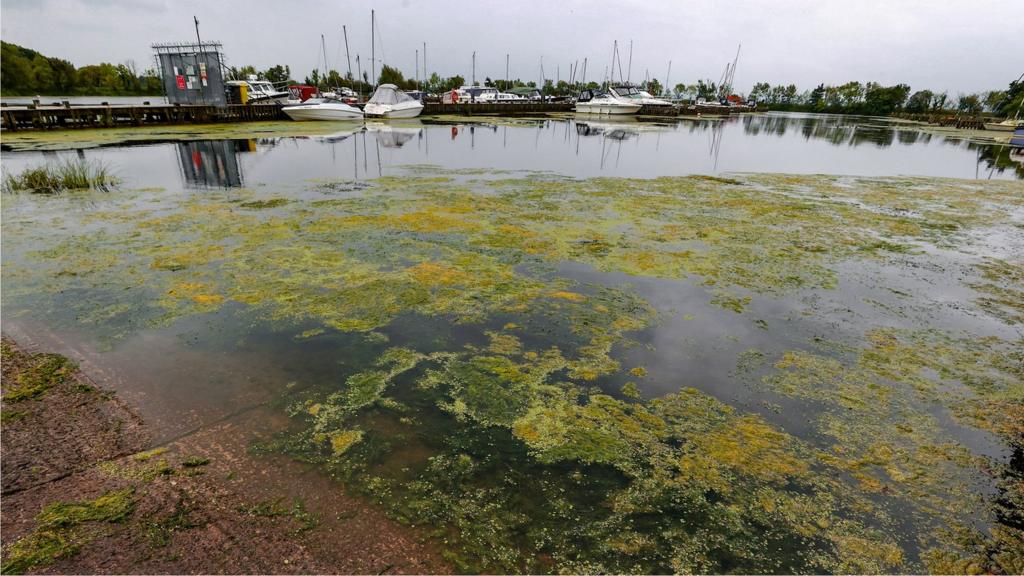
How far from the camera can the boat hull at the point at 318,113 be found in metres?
23.2

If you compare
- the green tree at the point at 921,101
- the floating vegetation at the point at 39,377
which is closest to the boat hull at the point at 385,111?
the floating vegetation at the point at 39,377

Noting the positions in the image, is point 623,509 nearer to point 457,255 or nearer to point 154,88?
point 457,255

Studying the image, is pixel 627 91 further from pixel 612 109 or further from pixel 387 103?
pixel 387 103

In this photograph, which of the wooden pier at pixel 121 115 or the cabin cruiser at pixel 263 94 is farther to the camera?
the cabin cruiser at pixel 263 94

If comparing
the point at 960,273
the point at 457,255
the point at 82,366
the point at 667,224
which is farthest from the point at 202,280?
the point at 960,273

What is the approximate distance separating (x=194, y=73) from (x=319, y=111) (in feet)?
19.3

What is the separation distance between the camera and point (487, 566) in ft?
6.24

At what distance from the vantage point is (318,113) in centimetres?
2366

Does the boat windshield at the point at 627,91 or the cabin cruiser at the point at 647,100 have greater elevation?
the boat windshield at the point at 627,91

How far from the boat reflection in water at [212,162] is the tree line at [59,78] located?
41369 mm

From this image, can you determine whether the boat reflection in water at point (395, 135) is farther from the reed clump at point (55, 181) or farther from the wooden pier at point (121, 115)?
the reed clump at point (55, 181)

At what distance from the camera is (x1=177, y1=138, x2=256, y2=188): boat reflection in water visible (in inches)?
363

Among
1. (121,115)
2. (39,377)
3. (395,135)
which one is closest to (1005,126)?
(395,135)

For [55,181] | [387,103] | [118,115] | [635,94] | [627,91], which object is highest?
[627,91]
